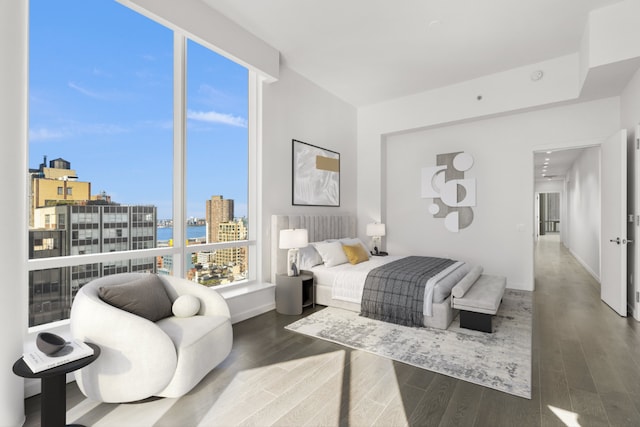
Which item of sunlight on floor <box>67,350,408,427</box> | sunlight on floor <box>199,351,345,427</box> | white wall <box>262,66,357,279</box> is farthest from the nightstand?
sunlight on floor <box>67,350,408,427</box>

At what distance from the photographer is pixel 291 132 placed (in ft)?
15.2

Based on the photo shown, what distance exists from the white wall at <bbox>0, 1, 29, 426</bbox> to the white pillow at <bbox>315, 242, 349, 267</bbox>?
3.11 meters

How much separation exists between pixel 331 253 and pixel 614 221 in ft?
11.5

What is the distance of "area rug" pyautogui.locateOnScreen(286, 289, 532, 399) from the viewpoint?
7.80ft

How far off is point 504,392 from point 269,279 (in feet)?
9.46

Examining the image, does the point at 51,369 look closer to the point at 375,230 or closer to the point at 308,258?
the point at 308,258

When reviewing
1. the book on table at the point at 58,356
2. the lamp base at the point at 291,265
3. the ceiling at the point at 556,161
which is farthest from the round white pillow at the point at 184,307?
the ceiling at the point at 556,161

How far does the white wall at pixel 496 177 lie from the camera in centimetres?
457

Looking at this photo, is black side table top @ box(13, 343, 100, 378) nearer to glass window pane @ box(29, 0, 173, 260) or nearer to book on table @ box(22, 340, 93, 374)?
book on table @ box(22, 340, 93, 374)

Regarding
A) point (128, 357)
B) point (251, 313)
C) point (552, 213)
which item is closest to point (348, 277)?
point (251, 313)

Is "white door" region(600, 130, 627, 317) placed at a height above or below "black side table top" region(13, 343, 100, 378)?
above

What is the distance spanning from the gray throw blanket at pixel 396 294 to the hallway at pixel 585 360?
1104 mm

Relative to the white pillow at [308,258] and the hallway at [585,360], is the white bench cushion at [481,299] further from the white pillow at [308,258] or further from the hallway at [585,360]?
the white pillow at [308,258]

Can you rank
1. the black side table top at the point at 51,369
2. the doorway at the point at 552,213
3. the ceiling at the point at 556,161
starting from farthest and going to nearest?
the doorway at the point at 552,213 < the ceiling at the point at 556,161 < the black side table top at the point at 51,369
